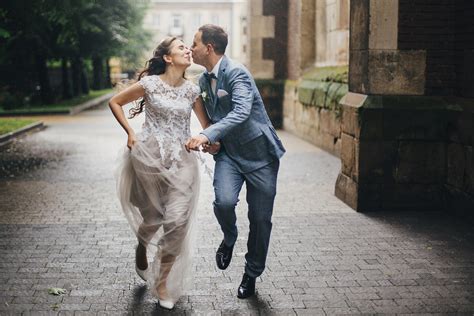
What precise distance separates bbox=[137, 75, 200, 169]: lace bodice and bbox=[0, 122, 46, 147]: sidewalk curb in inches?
445

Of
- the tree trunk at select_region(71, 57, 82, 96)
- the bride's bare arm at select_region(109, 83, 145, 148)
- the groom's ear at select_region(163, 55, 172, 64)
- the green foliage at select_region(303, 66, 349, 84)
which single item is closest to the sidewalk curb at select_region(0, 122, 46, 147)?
the green foliage at select_region(303, 66, 349, 84)

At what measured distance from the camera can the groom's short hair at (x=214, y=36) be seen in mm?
4965

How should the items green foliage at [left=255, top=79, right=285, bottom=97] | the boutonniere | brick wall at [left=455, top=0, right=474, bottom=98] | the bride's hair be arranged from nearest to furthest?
1. the bride's hair
2. the boutonniere
3. brick wall at [left=455, top=0, right=474, bottom=98]
4. green foliage at [left=255, top=79, right=285, bottom=97]

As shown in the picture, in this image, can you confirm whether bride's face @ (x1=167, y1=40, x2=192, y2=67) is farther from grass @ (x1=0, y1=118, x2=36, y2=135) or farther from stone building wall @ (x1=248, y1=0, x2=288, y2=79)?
stone building wall @ (x1=248, y1=0, x2=288, y2=79)

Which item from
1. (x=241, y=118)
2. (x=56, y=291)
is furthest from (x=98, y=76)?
(x=241, y=118)

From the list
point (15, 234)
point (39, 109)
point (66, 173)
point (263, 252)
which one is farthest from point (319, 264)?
point (39, 109)

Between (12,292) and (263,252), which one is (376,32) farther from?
(12,292)

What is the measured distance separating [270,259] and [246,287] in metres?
1.09

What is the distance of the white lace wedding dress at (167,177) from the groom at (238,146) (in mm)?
194

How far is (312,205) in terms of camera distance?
28.7 ft

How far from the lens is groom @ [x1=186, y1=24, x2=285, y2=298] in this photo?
4.92 m

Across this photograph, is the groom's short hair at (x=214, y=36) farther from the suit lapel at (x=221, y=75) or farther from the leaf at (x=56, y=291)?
the leaf at (x=56, y=291)

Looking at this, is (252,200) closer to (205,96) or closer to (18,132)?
(205,96)

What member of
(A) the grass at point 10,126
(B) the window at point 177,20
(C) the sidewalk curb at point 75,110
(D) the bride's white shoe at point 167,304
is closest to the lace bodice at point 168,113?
(D) the bride's white shoe at point 167,304
